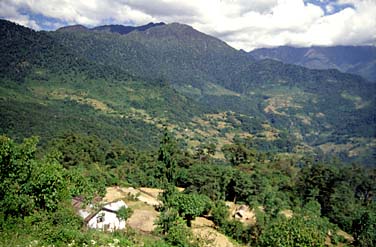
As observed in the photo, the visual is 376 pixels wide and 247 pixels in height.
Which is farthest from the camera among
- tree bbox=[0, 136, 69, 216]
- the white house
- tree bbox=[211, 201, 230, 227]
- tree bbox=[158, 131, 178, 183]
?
tree bbox=[158, 131, 178, 183]

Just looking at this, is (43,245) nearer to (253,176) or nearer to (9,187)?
(9,187)

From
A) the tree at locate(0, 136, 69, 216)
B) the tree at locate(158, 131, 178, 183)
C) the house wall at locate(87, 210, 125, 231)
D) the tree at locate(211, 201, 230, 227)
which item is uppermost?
the tree at locate(0, 136, 69, 216)

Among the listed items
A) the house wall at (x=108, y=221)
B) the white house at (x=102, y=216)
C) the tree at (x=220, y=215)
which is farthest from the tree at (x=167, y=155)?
the house wall at (x=108, y=221)

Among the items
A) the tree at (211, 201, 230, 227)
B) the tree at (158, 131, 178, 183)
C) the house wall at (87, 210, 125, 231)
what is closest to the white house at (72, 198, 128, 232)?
the house wall at (87, 210, 125, 231)

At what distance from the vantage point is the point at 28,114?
149125 mm

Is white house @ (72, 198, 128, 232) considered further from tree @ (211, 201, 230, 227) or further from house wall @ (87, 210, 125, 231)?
tree @ (211, 201, 230, 227)

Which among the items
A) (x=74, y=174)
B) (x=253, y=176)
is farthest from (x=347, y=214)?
(x=74, y=174)

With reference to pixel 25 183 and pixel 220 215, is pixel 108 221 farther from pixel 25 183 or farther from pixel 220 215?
pixel 220 215

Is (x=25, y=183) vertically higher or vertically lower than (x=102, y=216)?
higher

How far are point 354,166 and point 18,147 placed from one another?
85.6 metres

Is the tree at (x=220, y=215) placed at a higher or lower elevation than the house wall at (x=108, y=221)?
lower

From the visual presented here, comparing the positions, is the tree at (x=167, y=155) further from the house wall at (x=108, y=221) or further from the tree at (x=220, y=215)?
the house wall at (x=108, y=221)

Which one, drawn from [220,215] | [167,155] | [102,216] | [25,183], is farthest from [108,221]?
[167,155]

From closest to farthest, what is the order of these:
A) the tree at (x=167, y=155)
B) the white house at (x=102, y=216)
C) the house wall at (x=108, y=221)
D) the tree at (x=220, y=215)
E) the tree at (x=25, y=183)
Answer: the tree at (x=25, y=183), the white house at (x=102, y=216), the house wall at (x=108, y=221), the tree at (x=220, y=215), the tree at (x=167, y=155)
